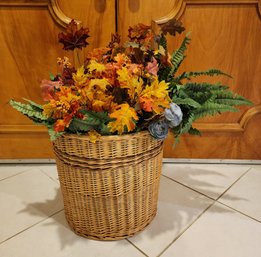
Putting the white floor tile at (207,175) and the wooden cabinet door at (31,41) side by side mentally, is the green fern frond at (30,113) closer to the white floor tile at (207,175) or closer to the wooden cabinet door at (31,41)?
the wooden cabinet door at (31,41)

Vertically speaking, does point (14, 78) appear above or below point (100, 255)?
above

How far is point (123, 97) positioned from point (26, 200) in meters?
0.61

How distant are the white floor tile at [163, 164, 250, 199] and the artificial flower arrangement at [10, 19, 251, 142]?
42 centimetres

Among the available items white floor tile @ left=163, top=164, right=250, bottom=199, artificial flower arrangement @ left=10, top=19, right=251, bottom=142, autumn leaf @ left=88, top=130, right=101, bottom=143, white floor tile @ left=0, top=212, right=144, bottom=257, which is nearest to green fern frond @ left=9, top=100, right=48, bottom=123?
artificial flower arrangement @ left=10, top=19, right=251, bottom=142

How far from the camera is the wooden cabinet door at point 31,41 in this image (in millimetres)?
1028

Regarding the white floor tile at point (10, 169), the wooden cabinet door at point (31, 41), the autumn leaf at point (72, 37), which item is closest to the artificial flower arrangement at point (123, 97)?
the autumn leaf at point (72, 37)

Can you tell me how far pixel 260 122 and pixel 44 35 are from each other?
0.96m

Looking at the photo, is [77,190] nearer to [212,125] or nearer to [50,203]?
[50,203]

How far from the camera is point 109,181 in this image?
761 mm

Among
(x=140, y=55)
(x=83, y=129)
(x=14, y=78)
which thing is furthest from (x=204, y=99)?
(x=14, y=78)

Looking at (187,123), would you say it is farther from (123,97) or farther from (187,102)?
(123,97)

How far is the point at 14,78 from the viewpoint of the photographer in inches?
45.0

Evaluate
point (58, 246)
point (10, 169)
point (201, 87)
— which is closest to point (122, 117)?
point (201, 87)

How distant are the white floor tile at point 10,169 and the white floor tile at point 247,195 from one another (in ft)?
2.78
